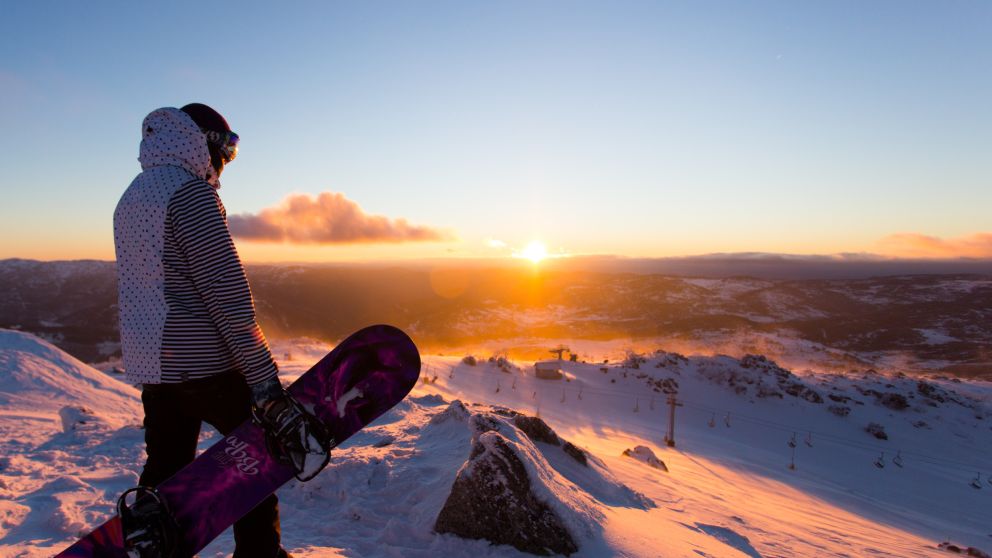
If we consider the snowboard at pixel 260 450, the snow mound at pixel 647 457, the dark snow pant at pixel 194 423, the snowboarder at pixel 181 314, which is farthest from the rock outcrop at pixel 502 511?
the snow mound at pixel 647 457

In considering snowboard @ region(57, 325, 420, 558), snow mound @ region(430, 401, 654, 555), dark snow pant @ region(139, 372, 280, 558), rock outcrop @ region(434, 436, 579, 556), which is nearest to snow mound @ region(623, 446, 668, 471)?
snow mound @ region(430, 401, 654, 555)

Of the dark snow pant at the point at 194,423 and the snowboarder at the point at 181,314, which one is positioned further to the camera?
the dark snow pant at the point at 194,423

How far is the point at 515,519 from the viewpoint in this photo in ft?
12.3

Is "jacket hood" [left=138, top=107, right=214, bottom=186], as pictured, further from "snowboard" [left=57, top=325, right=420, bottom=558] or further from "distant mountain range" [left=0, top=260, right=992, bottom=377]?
"distant mountain range" [left=0, top=260, right=992, bottom=377]

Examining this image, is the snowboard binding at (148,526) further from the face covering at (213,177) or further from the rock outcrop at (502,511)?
the rock outcrop at (502,511)

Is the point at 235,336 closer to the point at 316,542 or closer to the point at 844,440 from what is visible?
the point at 316,542

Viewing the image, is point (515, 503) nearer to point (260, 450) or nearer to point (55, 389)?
point (260, 450)

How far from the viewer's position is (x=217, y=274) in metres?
1.96

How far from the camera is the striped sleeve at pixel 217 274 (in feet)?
6.42

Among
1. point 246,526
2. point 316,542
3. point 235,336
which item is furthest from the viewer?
point 316,542

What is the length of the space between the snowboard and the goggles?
1.16 metres

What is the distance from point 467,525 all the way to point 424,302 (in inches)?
3552

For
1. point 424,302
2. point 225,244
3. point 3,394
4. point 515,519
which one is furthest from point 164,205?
point 424,302

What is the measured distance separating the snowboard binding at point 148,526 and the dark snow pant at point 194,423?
0.60 ft
